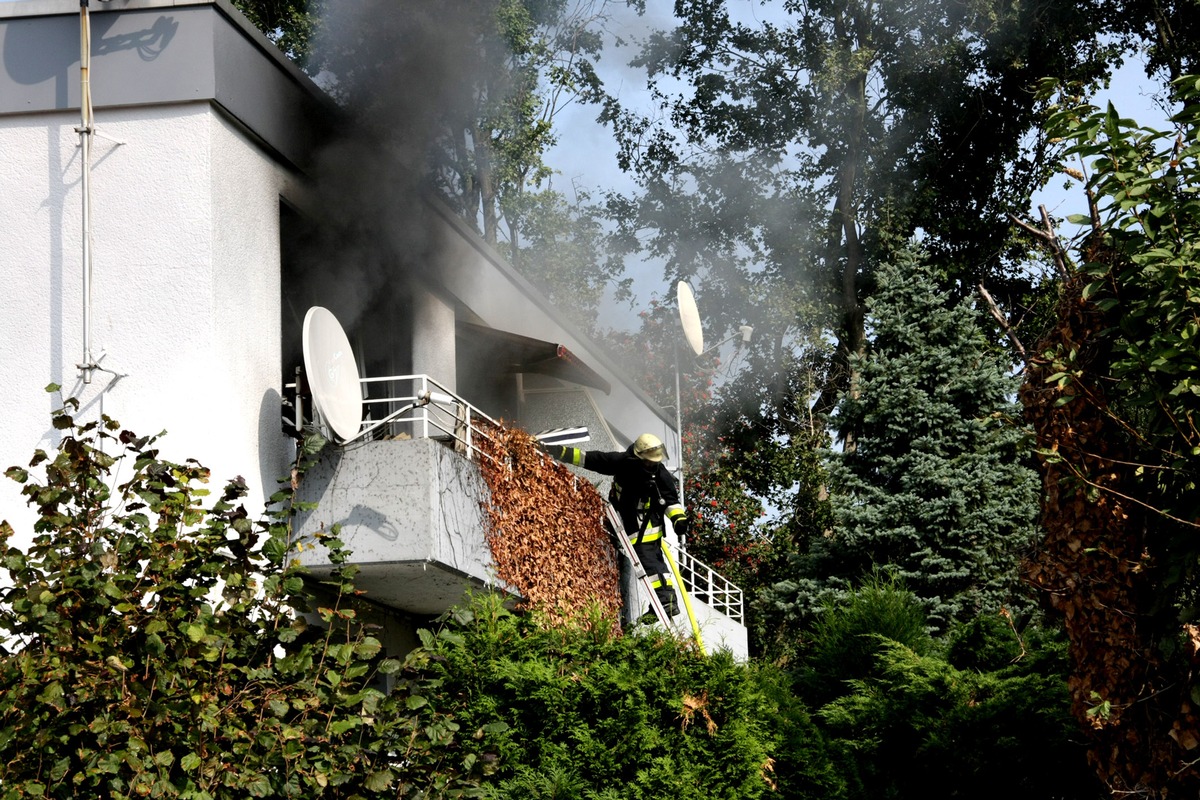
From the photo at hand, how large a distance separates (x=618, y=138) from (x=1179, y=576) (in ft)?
79.0

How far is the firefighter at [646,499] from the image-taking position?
44.8ft

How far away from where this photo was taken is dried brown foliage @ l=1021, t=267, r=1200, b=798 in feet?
23.1

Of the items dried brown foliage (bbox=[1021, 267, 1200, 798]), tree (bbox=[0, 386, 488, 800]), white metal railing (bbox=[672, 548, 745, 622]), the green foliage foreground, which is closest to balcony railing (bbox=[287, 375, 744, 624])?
the green foliage foreground

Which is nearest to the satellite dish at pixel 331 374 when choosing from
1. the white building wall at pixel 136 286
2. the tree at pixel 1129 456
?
the white building wall at pixel 136 286

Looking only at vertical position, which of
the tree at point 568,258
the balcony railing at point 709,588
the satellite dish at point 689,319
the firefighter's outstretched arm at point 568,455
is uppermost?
the tree at point 568,258

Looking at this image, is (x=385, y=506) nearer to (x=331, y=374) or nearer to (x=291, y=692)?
(x=331, y=374)

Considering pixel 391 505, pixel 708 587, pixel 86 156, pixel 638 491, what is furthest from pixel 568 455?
pixel 708 587

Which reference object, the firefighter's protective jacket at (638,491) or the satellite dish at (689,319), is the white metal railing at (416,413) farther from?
the satellite dish at (689,319)

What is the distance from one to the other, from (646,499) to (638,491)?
0.11 meters

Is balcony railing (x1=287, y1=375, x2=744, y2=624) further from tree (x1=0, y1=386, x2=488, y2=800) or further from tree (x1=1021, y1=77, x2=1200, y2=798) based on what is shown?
tree (x1=1021, y1=77, x2=1200, y2=798)

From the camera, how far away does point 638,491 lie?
14.1 m

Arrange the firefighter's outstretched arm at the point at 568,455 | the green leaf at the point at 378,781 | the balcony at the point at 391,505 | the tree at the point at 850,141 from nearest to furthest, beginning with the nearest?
the green leaf at the point at 378,781 < the balcony at the point at 391,505 < the firefighter's outstretched arm at the point at 568,455 < the tree at the point at 850,141

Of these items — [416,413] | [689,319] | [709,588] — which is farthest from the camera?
[689,319]

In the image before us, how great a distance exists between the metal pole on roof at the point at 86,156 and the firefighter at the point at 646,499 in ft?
16.3
